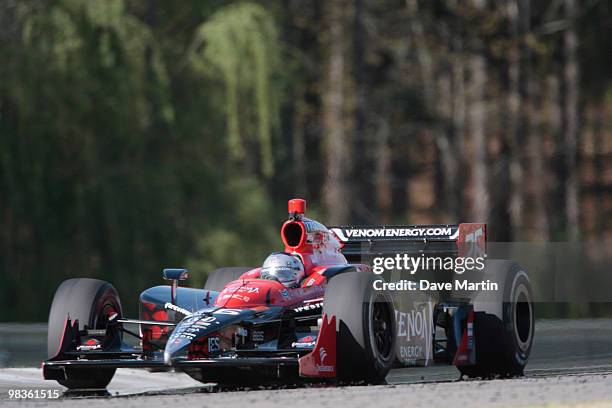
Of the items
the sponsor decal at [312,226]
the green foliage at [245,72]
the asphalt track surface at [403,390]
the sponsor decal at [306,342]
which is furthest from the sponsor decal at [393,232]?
the green foliage at [245,72]

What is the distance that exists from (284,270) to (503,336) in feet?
6.41

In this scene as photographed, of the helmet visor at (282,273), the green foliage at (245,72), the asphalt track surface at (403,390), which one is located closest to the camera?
the asphalt track surface at (403,390)

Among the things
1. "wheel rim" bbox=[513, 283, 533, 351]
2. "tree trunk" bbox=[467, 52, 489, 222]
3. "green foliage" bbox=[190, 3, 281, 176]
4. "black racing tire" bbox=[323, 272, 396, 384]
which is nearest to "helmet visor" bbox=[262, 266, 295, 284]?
"black racing tire" bbox=[323, 272, 396, 384]

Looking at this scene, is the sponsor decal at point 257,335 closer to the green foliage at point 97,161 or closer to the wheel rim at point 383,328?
the wheel rim at point 383,328

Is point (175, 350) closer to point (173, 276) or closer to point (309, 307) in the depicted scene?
point (309, 307)

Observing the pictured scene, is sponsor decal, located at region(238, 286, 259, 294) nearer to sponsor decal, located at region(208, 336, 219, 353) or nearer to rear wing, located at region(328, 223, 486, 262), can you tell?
sponsor decal, located at region(208, 336, 219, 353)

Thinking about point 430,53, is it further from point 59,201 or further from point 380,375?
point 380,375

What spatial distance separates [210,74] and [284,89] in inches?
75.8

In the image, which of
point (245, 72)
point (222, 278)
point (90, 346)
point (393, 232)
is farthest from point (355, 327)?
point (245, 72)

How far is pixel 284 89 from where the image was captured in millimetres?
25344

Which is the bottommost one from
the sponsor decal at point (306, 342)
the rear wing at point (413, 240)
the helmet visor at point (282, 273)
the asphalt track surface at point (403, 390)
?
the asphalt track surface at point (403, 390)

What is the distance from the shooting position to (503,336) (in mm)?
11773

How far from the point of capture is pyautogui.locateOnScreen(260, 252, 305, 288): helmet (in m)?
11.4

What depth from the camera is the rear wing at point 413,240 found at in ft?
40.6
